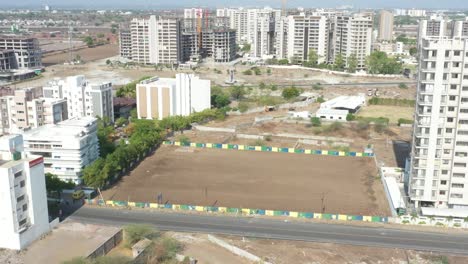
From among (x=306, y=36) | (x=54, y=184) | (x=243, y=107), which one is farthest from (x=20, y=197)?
(x=306, y=36)

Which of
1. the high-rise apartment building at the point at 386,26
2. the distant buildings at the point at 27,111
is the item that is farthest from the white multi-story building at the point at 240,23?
the distant buildings at the point at 27,111

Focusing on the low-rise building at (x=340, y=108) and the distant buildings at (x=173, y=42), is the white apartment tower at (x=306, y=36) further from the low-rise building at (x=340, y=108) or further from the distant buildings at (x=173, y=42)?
the low-rise building at (x=340, y=108)

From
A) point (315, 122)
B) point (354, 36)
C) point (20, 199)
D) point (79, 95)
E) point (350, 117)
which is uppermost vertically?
point (354, 36)

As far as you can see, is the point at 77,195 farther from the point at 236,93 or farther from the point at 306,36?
Result: the point at 306,36

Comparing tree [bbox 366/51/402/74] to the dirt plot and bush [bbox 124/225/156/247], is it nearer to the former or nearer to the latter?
the dirt plot

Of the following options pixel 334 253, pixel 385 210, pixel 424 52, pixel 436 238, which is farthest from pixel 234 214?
pixel 424 52

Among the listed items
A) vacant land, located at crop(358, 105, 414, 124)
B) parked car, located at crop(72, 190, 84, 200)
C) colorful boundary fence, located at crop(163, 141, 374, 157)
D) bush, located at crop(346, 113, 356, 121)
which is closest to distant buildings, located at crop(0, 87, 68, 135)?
colorful boundary fence, located at crop(163, 141, 374, 157)

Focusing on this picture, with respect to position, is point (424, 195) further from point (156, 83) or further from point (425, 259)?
point (156, 83)
